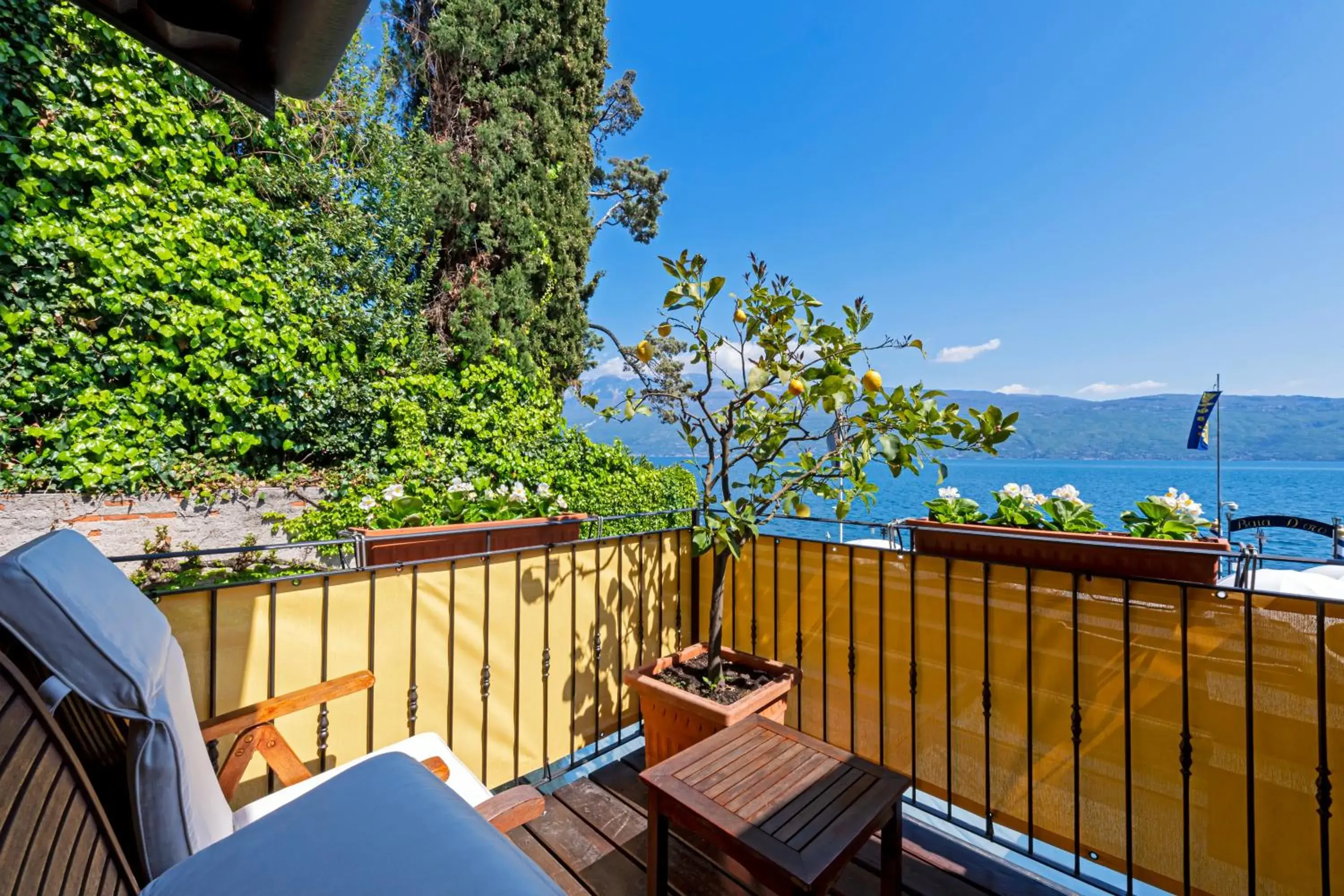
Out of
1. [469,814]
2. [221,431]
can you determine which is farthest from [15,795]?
[221,431]

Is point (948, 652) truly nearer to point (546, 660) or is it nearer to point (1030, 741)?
point (1030, 741)

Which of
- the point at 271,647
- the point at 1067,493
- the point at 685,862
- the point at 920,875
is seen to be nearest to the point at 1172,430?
the point at 1067,493

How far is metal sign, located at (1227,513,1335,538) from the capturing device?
116 inches

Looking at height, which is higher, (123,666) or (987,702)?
(123,666)

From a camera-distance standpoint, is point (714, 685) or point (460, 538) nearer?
point (714, 685)

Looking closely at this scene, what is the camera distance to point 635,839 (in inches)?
71.3

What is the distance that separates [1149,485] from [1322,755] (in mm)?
48765

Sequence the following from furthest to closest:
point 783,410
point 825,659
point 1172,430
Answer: point 1172,430, point 825,659, point 783,410

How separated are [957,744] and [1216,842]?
67 cm

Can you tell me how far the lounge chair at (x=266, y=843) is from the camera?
23.0 inches

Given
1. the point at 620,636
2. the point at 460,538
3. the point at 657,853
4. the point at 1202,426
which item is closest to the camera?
the point at 657,853

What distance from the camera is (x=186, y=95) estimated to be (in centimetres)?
397

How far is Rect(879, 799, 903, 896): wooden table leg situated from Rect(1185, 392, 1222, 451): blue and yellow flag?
12.3m

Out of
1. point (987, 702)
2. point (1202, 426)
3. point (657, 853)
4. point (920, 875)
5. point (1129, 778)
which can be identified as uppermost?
point (1202, 426)
